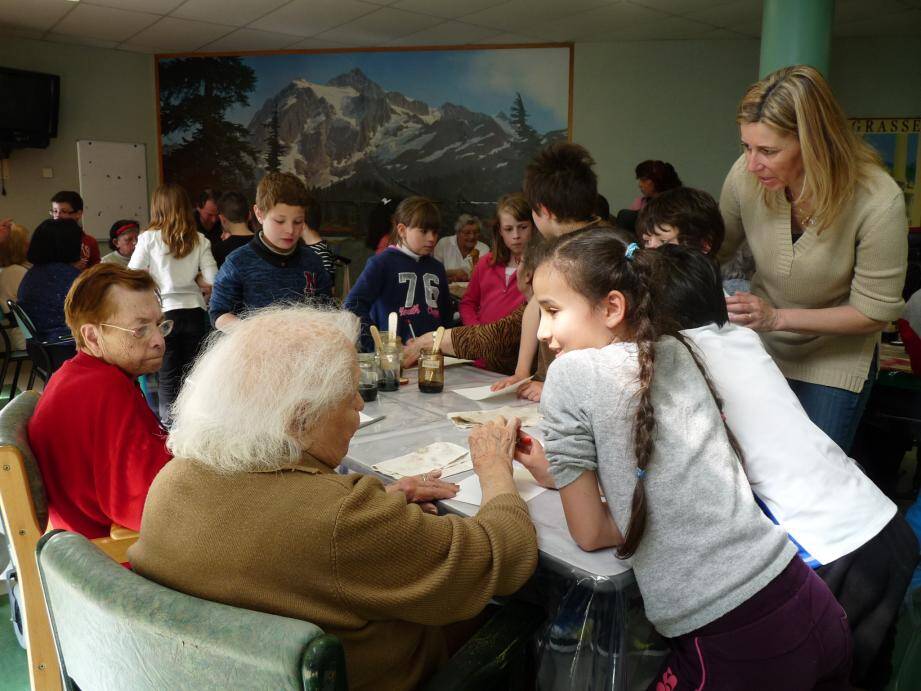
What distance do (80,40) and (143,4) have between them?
5.58 ft

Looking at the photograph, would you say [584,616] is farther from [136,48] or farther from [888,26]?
[136,48]

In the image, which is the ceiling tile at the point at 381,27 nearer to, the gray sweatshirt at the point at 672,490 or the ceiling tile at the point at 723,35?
the ceiling tile at the point at 723,35

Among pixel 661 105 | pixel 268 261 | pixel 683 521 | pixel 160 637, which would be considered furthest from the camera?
pixel 661 105

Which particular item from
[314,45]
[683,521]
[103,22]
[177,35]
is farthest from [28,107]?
[683,521]

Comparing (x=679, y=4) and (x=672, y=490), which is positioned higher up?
(x=679, y=4)

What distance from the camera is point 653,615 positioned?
120cm

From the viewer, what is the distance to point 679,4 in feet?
18.8

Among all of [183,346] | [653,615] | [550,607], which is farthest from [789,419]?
[183,346]

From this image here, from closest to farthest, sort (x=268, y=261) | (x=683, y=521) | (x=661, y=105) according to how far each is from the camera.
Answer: (x=683, y=521), (x=268, y=261), (x=661, y=105)

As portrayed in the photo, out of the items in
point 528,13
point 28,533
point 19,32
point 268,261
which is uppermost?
point 528,13

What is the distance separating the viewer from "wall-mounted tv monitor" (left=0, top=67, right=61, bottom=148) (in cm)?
671

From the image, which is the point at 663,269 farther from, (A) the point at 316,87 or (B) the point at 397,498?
(A) the point at 316,87

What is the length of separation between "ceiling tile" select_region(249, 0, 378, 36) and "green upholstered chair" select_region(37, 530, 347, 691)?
18.9 ft

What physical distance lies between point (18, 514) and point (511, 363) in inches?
73.9
